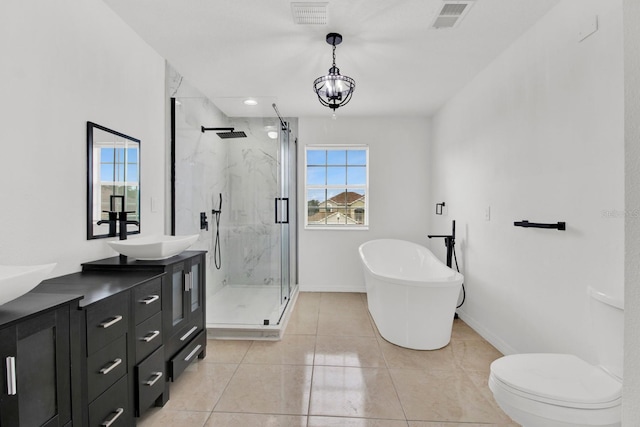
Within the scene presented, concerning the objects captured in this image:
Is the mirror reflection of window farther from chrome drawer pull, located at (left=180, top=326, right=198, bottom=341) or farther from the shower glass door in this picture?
the shower glass door

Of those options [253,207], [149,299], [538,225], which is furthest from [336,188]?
[149,299]

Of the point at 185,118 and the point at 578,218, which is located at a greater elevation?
the point at 185,118

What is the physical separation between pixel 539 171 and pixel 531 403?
5.11ft

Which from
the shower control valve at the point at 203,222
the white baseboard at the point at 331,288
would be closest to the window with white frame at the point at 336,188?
the white baseboard at the point at 331,288

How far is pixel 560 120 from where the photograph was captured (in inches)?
80.6

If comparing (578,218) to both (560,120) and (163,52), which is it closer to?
(560,120)

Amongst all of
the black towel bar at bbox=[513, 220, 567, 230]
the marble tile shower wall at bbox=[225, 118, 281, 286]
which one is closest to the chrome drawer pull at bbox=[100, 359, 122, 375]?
the marble tile shower wall at bbox=[225, 118, 281, 286]

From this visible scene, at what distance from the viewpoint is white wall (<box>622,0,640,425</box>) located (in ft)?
2.19

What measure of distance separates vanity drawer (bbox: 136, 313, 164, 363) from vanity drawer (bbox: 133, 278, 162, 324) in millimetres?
38

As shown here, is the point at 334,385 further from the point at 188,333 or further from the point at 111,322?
the point at 111,322

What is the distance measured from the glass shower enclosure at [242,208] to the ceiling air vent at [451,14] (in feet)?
6.77

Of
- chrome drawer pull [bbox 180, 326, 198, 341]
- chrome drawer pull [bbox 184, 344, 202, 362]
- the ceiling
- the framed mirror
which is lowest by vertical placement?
chrome drawer pull [bbox 184, 344, 202, 362]

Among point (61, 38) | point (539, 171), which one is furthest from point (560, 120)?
point (61, 38)

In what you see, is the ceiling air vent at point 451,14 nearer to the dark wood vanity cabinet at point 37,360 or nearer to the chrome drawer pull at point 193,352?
the dark wood vanity cabinet at point 37,360
